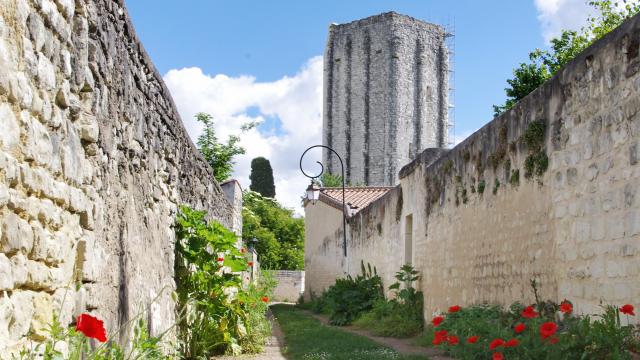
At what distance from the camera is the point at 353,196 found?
984 inches

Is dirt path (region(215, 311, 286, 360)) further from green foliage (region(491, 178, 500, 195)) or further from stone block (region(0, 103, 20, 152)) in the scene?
stone block (region(0, 103, 20, 152))

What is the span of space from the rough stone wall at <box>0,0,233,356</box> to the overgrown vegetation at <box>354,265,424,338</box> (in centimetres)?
625

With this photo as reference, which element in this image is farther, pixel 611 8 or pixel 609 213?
pixel 611 8

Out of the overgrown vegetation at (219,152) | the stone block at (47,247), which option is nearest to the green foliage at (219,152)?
the overgrown vegetation at (219,152)

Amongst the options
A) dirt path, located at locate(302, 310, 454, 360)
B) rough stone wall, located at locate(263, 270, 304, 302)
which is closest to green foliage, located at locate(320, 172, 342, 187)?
rough stone wall, located at locate(263, 270, 304, 302)

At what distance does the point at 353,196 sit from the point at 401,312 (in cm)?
1252

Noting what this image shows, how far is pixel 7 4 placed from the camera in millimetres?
2758

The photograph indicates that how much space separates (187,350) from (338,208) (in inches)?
643

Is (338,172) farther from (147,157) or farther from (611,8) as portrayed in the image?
(147,157)

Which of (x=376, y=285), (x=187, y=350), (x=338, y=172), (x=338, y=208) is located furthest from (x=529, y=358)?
(x=338, y=172)

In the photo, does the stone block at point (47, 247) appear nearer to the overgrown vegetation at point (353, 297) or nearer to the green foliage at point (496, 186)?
the green foliage at point (496, 186)

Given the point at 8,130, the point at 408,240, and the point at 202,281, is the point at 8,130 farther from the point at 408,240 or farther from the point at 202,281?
the point at 408,240

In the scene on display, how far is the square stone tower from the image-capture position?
183 ft

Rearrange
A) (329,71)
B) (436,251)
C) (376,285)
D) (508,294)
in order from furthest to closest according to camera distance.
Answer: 1. (329,71)
2. (376,285)
3. (436,251)
4. (508,294)
